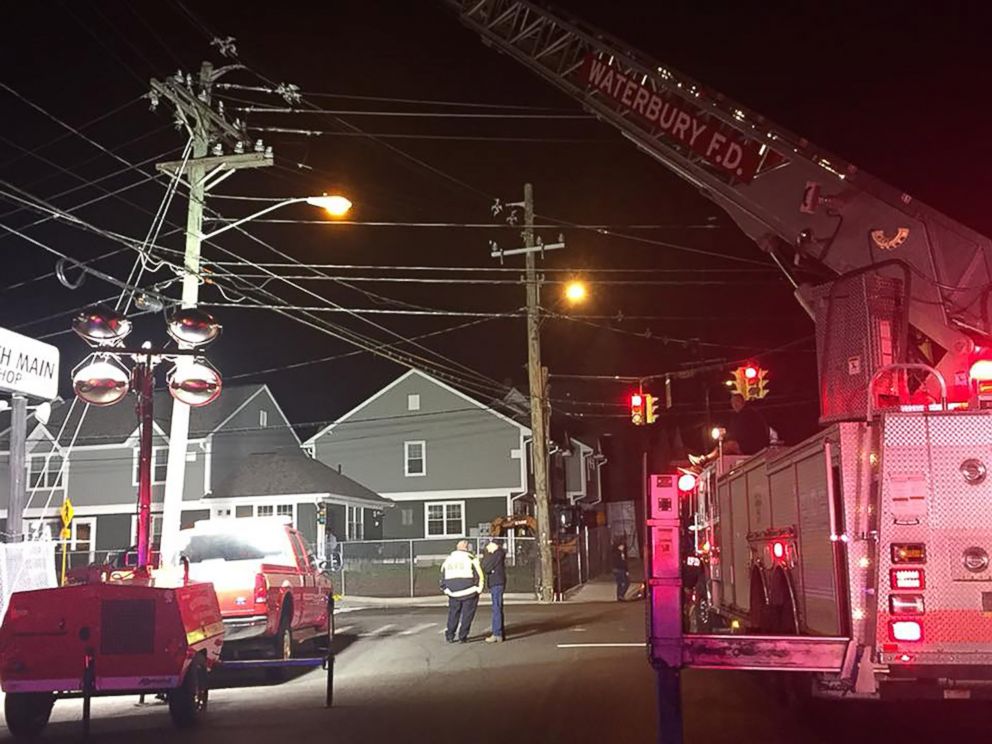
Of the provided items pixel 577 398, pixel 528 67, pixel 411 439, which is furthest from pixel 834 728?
pixel 577 398

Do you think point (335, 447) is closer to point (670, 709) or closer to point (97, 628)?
point (97, 628)

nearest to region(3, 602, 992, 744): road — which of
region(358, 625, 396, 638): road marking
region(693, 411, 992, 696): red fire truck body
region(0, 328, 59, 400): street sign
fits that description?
region(693, 411, 992, 696): red fire truck body

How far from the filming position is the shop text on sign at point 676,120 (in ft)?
33.8

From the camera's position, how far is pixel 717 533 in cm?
1291

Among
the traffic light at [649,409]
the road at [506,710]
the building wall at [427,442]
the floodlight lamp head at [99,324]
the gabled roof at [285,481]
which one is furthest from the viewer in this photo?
the building wall at [427,442]

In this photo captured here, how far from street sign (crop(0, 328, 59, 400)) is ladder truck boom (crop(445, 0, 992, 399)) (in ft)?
27.0

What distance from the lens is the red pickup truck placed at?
42.4 ft

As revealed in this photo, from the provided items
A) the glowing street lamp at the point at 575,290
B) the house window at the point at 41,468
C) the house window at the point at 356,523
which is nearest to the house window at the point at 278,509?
the house window at the point at 356,523

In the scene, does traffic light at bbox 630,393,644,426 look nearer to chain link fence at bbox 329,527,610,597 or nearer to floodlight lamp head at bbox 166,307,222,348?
chain link fence at bbox 329,527,610,597

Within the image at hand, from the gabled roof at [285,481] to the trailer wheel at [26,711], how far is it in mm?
28672

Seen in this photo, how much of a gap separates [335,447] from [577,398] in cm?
2140

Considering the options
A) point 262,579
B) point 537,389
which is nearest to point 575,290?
point 537,389

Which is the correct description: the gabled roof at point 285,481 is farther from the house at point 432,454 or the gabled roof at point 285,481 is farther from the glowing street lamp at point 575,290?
the glowing street lamp at point 575,290

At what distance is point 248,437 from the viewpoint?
44.7m
